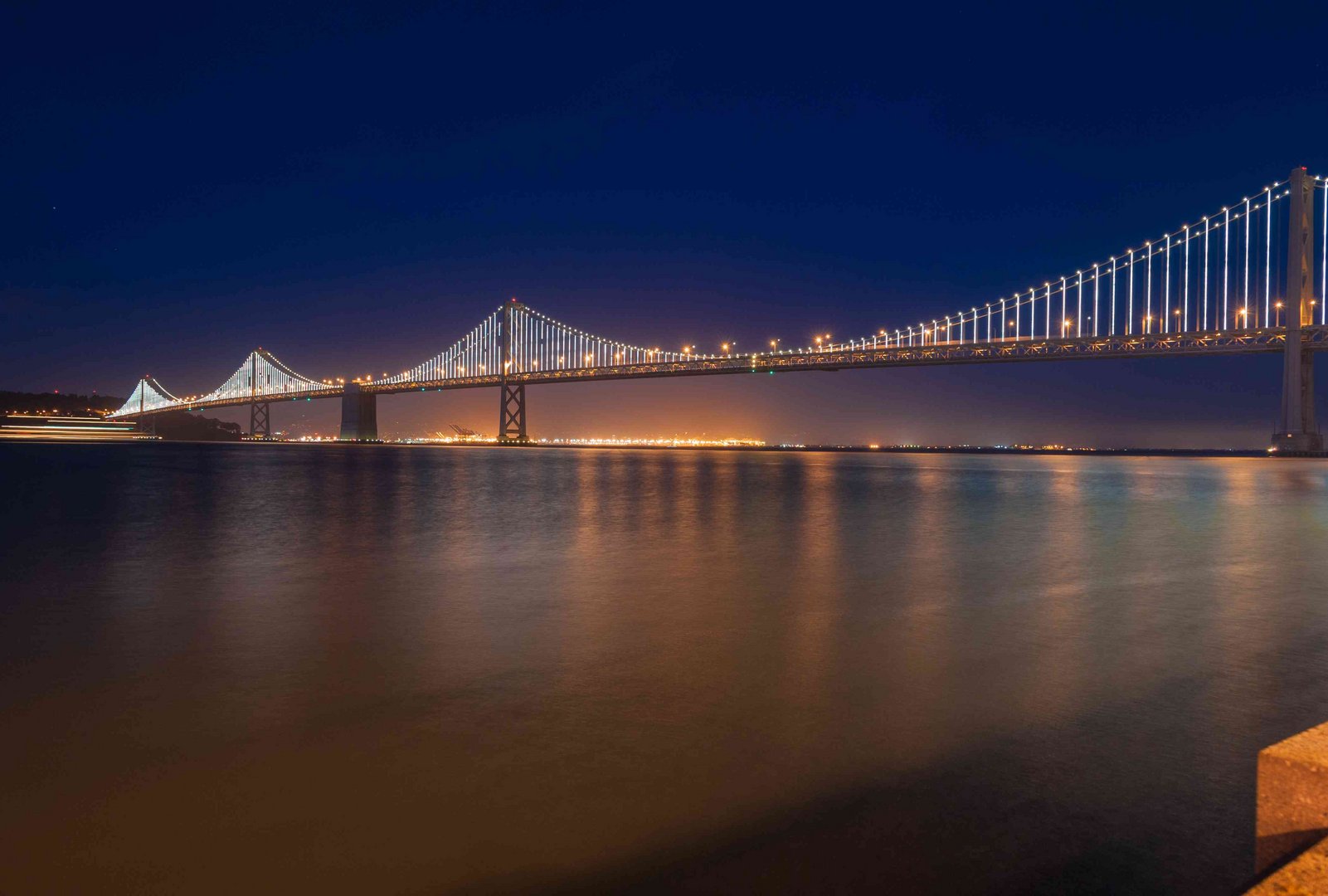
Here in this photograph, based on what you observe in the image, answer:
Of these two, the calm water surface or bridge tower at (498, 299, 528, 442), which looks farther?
bridge tower at (498, 299, 528, 442)

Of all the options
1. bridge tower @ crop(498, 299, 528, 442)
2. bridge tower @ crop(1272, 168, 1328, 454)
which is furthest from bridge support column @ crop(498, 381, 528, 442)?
bridge tower @ crop(1272, 168, 1328, 454)

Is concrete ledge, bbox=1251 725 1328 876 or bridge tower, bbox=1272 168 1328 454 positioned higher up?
bridge tower, bbox=1272 168 1328 454

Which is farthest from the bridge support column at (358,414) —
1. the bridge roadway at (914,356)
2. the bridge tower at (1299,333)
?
the bridge tower at (1299,333)

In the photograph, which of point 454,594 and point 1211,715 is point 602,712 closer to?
point 1211,715

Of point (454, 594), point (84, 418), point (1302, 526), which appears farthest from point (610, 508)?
point (84, 418)

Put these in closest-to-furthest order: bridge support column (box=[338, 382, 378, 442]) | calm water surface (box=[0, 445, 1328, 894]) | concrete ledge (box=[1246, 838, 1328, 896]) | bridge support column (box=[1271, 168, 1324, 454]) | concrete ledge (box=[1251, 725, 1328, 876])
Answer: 1. concrete ledge (box=[1246, 838, 1328, 896])
2. concrete ledge (box=[1251, 725, 1328, 876])
3. calm water surface (box=[0, 445, 1328, 894])
4. bridge support column (box=[1271, 168, 1324, 454])
5. bridge support column (box=[338, 382, 378, 442])

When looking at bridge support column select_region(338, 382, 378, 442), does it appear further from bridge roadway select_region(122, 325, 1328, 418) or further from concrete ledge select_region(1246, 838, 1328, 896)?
concrete ledge select_region(1246, 838, 1328, 896)
